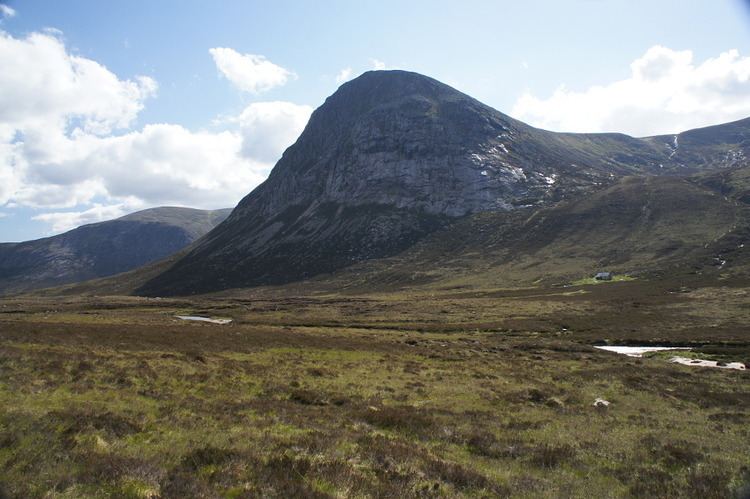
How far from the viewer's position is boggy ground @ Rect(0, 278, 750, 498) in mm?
11906

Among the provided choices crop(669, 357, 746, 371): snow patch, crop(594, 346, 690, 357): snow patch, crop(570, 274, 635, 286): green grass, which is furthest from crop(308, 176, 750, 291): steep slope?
crop(669, 357, 746, 371): snow patch

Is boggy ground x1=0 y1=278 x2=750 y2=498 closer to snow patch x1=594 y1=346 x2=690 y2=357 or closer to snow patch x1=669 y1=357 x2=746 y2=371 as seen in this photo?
snow patch x1=669 y1=357 x2=746 y2=371

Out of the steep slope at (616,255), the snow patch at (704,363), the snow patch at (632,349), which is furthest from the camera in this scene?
the steep slope at (616,255)

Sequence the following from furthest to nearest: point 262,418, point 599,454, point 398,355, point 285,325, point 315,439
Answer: point 285,325 < point 398,355 < point 262,418 < point 599,454 < point 315,439

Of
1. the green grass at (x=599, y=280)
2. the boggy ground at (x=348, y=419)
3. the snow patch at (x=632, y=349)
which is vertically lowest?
the green grass at (x=599, y=280)

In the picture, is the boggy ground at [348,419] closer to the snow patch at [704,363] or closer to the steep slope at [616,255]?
the snow patch at [704,363]

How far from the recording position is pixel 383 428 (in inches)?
756

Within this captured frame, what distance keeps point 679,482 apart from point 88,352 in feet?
112

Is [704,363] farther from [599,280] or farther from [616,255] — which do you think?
[616,255]

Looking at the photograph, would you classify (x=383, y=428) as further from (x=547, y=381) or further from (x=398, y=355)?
(x=398, y=355)

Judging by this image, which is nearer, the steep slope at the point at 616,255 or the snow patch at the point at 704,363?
the snow patch at the point at 704,363

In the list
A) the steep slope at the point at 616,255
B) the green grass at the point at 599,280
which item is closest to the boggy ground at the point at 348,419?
the green grass at the point at 599,280

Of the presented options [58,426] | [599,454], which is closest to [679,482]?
[599,454]

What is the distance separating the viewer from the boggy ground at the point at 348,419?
39.1ft
